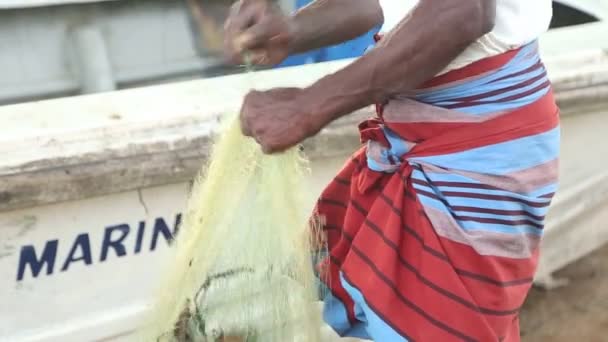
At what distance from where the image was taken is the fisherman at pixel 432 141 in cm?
96

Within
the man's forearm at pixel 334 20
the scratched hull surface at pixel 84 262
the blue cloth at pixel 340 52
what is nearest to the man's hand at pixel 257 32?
the man's forearm at pixel 334 20

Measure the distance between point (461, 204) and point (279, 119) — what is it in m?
0.29

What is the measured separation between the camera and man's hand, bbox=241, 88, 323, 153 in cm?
96

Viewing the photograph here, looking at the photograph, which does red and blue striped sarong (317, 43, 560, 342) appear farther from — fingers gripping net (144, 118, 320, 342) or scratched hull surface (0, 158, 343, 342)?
scratched hull surface (0, 158, 343, 342)

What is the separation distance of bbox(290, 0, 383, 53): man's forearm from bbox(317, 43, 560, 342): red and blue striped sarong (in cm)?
13

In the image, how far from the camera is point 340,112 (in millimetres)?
967

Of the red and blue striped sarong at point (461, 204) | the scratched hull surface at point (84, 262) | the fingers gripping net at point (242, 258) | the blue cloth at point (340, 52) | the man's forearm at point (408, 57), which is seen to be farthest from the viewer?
the blue cloth at point (340, 52)

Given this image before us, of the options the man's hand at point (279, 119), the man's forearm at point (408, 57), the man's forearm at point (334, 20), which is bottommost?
the man's hand at point (279, 119)

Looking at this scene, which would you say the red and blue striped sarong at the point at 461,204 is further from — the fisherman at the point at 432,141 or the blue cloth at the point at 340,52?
the blue cloth at the point at 340,52

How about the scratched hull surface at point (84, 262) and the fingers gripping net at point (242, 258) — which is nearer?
the fingers gripping net at point (242, 258)

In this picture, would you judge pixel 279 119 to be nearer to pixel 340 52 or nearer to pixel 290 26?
pixel 290 26

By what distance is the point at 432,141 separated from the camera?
1093 millimetres

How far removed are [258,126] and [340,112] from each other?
99mm

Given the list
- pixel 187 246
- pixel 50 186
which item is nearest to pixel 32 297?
pixel 50 186
